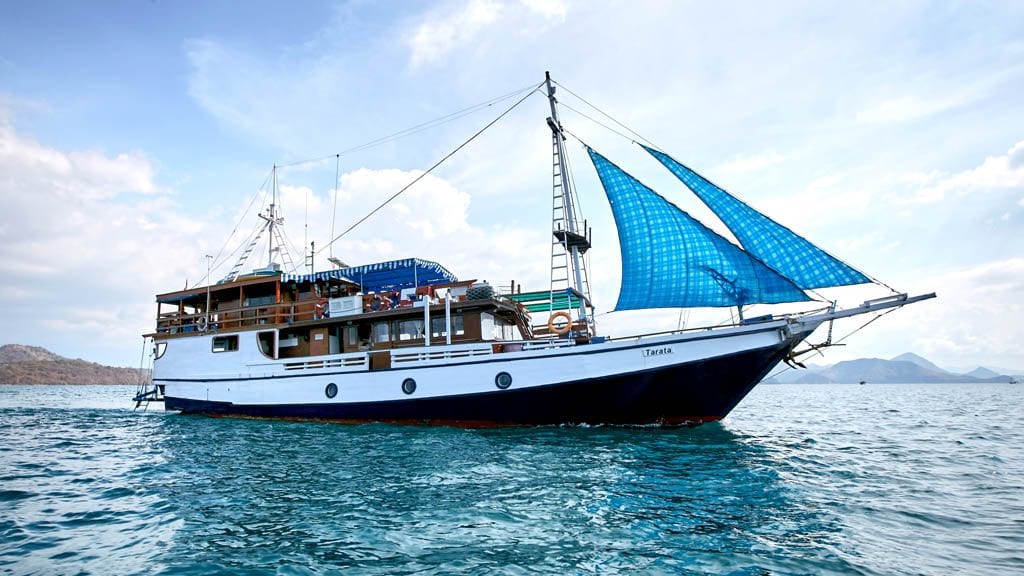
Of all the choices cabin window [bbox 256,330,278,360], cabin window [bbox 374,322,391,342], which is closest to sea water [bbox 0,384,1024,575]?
cabin window [bbox 374,322,391,342]

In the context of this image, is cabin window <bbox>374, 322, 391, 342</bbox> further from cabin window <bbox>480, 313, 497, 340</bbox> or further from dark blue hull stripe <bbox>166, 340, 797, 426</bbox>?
cabin window <bbox>480, 313, 497, 340</bbox>

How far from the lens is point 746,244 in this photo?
45.9ft

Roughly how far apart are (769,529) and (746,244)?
9.35m

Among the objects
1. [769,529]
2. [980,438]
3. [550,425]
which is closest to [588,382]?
[550,425]

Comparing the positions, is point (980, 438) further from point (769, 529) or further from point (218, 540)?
point (218, 540)

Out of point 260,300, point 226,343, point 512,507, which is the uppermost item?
point 260,300

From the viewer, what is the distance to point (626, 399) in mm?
14070

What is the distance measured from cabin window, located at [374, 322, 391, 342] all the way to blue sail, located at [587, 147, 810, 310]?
327 inches

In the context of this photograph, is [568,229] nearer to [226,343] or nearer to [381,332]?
[381,332]

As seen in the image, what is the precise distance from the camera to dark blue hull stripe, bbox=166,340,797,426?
13.6 metres

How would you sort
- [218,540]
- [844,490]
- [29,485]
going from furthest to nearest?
[29,485] → [844,490] → [218,540]

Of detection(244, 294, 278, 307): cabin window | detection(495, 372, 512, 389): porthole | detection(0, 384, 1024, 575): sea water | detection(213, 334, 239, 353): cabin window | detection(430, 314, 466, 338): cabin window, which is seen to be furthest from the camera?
detection(244, 294, 278, 307): cabin window

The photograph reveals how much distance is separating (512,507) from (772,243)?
34.6 ft

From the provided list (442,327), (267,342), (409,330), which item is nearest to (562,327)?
(442,327)
